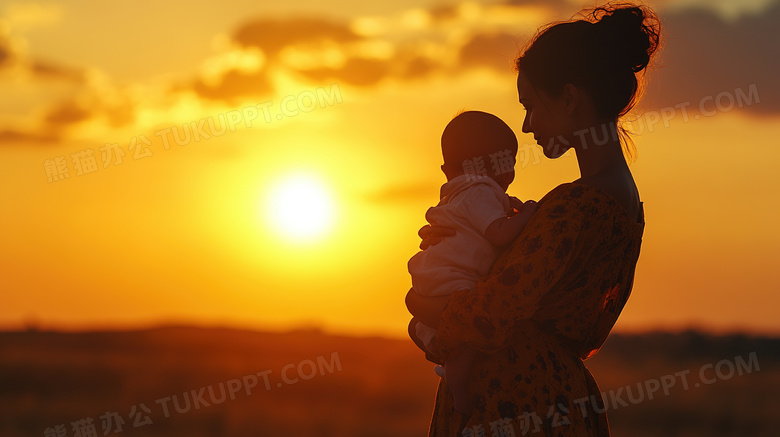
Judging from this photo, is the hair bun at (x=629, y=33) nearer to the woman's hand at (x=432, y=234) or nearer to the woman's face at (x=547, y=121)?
the woman's face at (x=547, y=121)

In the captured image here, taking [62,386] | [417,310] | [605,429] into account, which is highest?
[62,386]

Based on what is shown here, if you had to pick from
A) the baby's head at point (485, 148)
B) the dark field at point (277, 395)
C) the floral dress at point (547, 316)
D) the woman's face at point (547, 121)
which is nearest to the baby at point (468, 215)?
the baby's head at point (485, 148)

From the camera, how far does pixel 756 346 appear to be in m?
45.1

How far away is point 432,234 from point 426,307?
0.39 meters

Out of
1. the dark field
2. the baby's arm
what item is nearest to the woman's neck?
the baby's arm

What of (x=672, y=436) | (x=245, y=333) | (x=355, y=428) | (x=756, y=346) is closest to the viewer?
(x=355, y=428)

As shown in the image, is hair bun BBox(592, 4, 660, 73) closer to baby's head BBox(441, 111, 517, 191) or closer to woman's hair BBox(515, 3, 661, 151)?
woman's hair BBox(515, 3, 661, 151)

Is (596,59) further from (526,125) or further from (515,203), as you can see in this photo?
(515,203)

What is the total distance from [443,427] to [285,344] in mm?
27111

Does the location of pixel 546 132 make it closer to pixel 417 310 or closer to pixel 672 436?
pixel 417 310

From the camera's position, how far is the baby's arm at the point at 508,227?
11.1 feet

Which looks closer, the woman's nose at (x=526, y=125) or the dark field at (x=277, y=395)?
the woman's nose at (x=526, y=125)

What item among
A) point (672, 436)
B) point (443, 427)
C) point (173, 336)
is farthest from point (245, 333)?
point (443, 427)

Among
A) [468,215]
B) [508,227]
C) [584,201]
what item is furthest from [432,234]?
[584,201]
